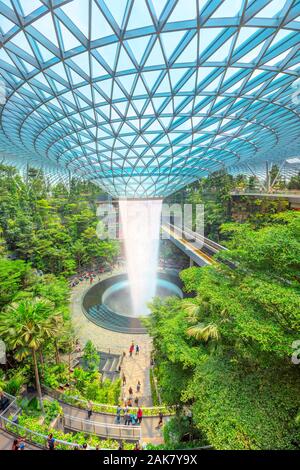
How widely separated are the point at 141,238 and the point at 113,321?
139 ft

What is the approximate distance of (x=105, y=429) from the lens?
1323cm

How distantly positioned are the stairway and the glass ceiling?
24342 millimetres

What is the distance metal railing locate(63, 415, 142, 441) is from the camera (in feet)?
41.9

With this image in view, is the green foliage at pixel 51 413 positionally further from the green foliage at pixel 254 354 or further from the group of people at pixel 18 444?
the green foliage at pixel 254 354

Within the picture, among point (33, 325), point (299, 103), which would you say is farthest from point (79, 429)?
point (299, 103)

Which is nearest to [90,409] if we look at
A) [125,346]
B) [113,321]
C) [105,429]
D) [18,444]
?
[105,429]

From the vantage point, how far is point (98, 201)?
225 feet

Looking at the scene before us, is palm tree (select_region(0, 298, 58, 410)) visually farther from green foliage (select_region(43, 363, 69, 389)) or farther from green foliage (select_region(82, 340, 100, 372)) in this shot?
green foliage (select_region(82, 340, 100, 372))

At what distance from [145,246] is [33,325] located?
54.8 meters

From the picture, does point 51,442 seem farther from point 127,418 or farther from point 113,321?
point 113,321

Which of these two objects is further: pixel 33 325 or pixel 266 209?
pixel 266 209

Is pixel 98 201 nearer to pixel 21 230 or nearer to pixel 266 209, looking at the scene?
pixel 21 230

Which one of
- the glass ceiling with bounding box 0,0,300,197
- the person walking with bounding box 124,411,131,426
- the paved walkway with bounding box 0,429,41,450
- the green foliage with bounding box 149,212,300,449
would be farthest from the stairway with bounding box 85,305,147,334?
the glass ceiling with bounding box 0,0,300,197

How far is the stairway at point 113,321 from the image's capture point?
1074 inches
